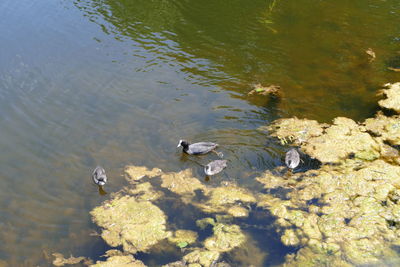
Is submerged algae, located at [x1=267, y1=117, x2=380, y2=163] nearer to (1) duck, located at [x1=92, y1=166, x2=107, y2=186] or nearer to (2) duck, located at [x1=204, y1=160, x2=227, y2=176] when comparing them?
(2) duck, located at [x1=204, y1=160, x2=227, y2=176]

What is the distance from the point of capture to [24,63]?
12188mm

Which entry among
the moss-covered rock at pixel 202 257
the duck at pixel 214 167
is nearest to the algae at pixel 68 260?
the moss-covered rock at pixel 202 257

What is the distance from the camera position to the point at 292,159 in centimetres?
845

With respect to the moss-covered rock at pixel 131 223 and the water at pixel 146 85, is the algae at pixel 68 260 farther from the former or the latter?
the moss-covered rock at pixel 131 223

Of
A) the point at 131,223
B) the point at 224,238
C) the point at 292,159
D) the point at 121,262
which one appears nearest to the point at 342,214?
the point at 292,159

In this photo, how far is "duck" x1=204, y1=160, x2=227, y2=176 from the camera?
8.44 meters

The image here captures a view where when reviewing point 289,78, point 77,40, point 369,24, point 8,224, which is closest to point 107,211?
point 8,224

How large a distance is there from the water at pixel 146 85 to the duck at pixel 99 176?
0.22m

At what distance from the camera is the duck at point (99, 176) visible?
799cm

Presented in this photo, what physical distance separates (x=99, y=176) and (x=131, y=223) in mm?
1400

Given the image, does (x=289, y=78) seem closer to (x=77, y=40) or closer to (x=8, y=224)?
(x=77, y=40)

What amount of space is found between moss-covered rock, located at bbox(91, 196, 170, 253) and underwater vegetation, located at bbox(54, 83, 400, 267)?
0.06 ft

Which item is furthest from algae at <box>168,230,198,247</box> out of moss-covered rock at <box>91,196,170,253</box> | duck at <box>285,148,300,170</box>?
duck at <box>285,148,300,170</box>

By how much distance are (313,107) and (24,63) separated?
954 centimetres
